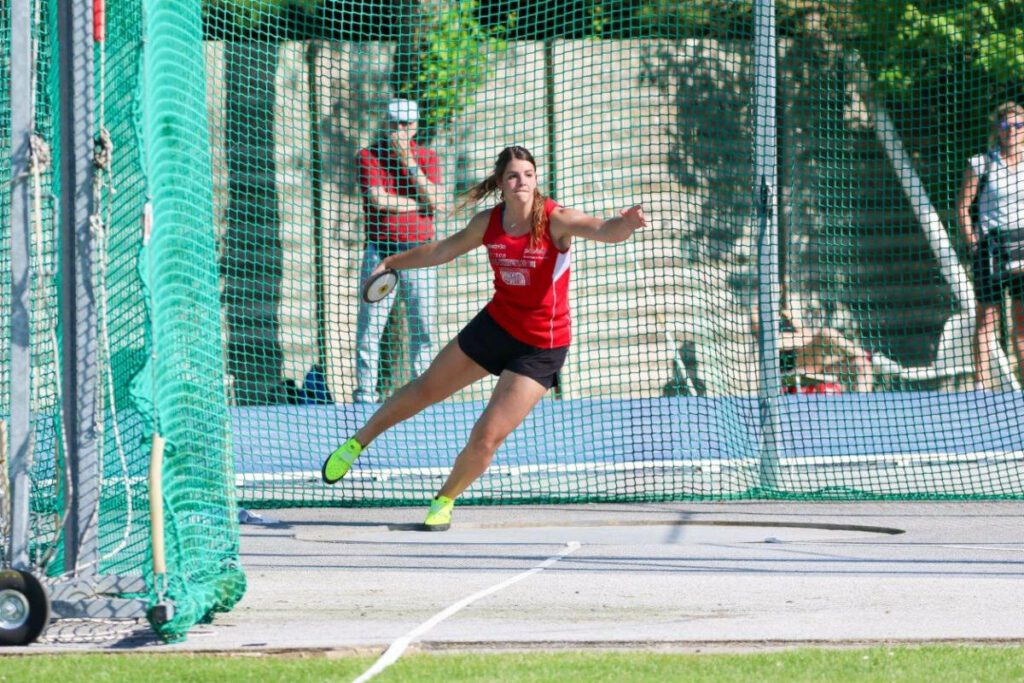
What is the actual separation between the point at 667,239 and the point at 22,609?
22.3ft

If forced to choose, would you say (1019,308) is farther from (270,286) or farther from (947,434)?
(270,286)

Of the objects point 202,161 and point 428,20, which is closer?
point 202,161

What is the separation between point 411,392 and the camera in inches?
317

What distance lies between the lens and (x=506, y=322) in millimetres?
7832

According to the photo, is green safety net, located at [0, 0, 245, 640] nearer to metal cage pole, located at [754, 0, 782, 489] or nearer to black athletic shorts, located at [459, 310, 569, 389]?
black athletic shorts, located at [459, 310, 569, 389]

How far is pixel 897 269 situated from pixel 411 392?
17.6ft

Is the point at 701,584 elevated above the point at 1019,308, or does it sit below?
below

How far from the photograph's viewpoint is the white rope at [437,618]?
4.66 m

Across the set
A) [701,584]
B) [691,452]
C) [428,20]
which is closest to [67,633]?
[701,584]

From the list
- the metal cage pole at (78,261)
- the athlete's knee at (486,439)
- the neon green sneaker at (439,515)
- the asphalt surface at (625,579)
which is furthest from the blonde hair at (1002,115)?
the metal cage pole at (78,261)

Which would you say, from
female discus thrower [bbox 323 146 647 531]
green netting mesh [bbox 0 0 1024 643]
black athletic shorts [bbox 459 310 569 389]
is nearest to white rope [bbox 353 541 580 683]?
female discus thrower [bbox 323 146 647 531]

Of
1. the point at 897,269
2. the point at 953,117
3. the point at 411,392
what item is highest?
the point at 953,117

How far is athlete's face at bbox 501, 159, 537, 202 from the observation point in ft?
24.8

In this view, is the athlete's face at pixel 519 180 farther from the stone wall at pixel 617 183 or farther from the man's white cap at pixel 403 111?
the stone wall at pixel 617 183
